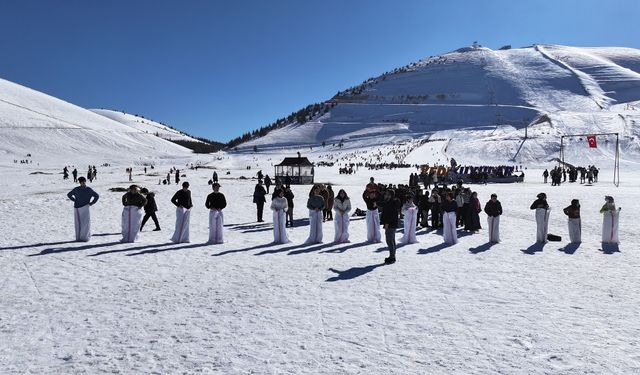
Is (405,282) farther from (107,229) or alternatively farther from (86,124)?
(86,124)

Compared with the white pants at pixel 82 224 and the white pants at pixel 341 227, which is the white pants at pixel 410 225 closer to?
the white pants at pixel 341 227

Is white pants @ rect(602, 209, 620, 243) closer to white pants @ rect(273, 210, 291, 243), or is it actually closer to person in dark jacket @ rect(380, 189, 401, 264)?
person in dark jacket @ rect(380, 189, 401, 264)

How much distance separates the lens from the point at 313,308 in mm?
6348

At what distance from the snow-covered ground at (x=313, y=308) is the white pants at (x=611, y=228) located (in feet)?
1.65

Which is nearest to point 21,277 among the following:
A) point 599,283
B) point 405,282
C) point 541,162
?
point 405,282

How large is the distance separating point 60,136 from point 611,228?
384ft

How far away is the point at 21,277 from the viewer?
772 cm

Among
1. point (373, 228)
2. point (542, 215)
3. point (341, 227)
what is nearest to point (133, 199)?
point (341, 227)

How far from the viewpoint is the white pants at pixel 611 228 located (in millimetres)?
11367

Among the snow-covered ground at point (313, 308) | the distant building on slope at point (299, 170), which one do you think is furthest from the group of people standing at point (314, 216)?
the distant building on slope at point (299, 170)

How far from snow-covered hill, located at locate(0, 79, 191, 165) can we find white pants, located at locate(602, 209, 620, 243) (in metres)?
78.8

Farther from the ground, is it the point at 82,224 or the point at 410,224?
the point at 82,224

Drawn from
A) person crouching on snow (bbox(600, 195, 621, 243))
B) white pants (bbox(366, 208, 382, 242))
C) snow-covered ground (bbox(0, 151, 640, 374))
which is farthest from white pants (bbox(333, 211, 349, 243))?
person crouching on snow (bbox(600, 195, 621, 243))

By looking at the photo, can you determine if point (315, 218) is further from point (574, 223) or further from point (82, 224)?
point (574, 223)
